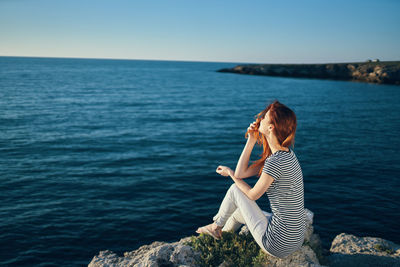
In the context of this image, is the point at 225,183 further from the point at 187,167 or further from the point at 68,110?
the point at 68,110

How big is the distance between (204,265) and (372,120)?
3193 centimetres

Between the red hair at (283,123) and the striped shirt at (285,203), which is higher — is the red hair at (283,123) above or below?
above

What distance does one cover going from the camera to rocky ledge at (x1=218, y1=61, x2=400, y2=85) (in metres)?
81.7

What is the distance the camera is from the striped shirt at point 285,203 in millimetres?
4160

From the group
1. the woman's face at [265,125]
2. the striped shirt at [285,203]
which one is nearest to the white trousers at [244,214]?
the striped shirt at [285,203]

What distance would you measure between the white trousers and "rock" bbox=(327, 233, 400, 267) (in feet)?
9.98

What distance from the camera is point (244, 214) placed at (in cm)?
479

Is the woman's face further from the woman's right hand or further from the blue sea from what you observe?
the blue sea

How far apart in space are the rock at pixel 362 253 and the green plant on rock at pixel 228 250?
2.40 m

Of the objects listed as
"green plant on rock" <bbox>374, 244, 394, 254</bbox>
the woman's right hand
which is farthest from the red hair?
"green plant on rock" <bbox>374, 244, 394, 254</bbox>

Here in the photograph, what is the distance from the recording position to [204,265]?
5473mm

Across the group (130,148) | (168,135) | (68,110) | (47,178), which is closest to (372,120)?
(168,135)

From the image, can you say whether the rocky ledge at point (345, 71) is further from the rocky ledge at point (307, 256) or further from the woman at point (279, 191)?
the woman at point (279, 191)

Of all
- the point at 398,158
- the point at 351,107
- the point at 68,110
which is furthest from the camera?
the point at 351,107
